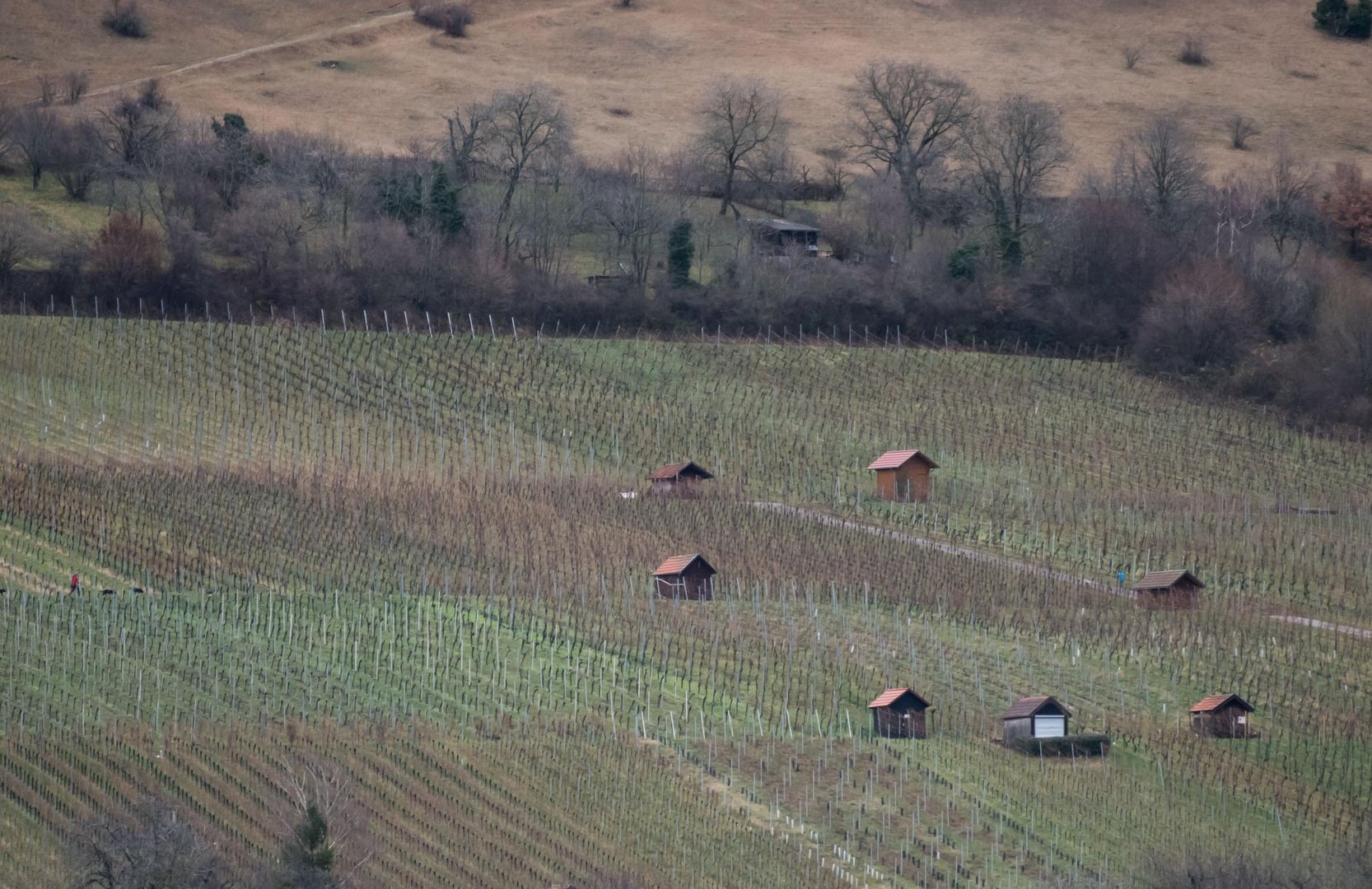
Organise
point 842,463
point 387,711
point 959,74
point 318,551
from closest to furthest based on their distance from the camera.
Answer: point 387,711 → point 318,551 → point 842,463 → point 959,74

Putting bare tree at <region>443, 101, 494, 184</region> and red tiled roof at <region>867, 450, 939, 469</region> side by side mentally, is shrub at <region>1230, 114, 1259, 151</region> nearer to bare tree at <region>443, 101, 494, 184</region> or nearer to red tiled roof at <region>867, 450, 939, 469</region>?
bare tree at <region>443, 101, 494, 184</region>

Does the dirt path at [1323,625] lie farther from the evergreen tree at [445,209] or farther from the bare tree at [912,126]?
the evergreen tree at [445,209]

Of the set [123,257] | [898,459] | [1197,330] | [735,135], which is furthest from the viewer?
[735,135]

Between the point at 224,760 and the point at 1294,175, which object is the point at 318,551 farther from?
the point at 1294,175

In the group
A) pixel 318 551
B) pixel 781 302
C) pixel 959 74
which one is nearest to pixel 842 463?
pixel 781 302

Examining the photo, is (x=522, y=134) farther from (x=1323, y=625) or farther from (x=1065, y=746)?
(x=1065, y=746)

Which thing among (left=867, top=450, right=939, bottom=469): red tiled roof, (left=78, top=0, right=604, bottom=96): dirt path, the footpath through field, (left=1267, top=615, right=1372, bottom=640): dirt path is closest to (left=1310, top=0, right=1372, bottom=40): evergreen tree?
(left=78, top=0, right=604, bottom=96): dirt path

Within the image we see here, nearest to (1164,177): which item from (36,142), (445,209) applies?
(445,209)

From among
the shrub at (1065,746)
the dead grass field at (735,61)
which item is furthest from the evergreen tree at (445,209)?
the shrub at (1065,746)
